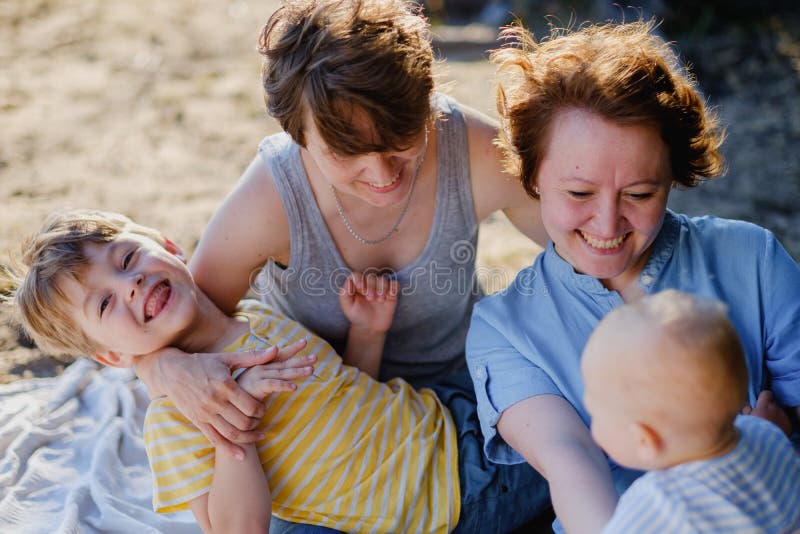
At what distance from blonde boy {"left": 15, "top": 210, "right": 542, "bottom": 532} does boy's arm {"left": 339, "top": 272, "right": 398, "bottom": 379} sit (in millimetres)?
182

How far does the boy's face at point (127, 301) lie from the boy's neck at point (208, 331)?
0.06m

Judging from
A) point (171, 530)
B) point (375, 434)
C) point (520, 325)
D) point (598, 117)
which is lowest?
point (171, 530)

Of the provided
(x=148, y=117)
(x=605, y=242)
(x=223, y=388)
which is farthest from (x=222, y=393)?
(x=148, y=117)

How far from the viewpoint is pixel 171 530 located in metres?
2.39

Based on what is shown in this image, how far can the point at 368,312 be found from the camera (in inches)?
97.3

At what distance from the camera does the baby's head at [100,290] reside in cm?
217

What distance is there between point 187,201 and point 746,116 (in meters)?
3.39

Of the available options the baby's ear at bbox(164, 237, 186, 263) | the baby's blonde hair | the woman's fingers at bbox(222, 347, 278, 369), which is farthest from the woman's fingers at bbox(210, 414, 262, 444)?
the baby's blonde hair

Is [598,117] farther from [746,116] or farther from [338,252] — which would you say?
[746,116]

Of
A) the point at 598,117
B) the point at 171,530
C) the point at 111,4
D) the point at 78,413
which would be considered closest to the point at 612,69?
the point at 598,117

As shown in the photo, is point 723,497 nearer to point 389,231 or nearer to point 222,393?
point 222,393

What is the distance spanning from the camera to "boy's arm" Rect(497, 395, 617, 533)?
1.75 metres

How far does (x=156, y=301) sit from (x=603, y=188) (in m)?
1.22

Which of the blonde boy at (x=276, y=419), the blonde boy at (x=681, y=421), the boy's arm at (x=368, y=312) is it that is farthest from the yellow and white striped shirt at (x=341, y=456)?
the blonde boy at (x=681, y=421)
